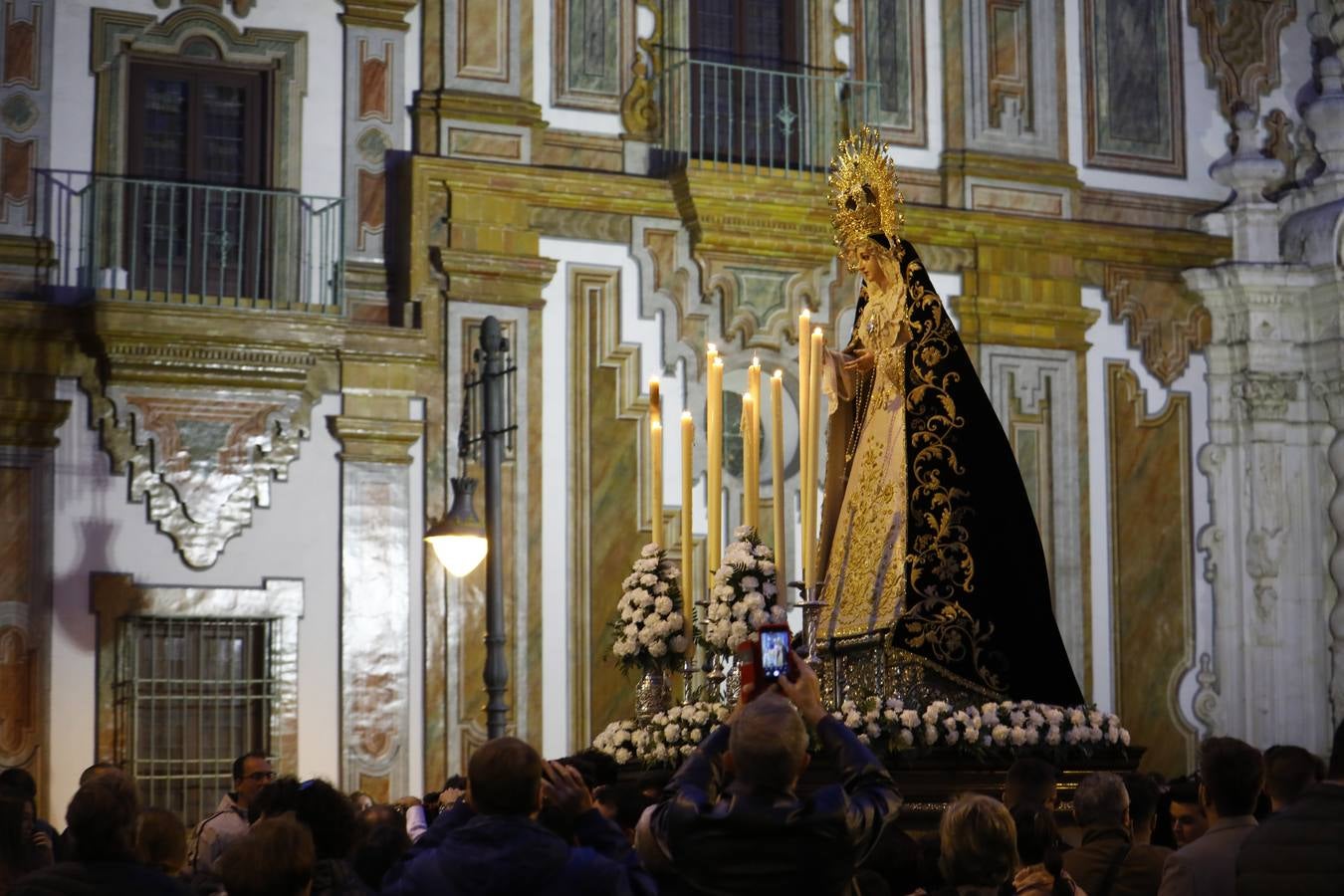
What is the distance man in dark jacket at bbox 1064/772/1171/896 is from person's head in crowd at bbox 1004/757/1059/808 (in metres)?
0.14

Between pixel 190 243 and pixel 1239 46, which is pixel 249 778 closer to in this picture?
pixel 190 243

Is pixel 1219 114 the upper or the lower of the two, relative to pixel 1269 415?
upper

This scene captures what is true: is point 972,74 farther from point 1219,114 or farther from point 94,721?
point 94,721

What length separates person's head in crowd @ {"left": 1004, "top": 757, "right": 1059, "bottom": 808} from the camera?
6152 mm

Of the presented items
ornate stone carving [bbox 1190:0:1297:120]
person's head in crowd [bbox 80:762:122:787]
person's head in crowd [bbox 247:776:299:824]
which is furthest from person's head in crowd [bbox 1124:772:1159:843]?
ornate stone carving [bbox 1190:0:1297:120]

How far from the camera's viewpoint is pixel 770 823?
430cm

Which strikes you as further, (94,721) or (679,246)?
(679,246)

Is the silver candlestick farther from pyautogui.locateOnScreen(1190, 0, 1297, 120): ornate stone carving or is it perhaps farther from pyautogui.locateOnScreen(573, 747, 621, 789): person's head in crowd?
pyautogui.locateOnScreen(1190, 0, 1297, 120): ornate stone carving

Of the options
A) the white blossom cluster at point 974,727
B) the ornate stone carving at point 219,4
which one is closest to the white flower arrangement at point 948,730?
the white blossom cluster at point 974,727

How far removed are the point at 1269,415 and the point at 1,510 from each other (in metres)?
8.97

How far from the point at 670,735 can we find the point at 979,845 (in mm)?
3484

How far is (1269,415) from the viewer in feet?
52.7

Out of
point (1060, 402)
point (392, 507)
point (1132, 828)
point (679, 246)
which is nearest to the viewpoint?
point (1132, 828)

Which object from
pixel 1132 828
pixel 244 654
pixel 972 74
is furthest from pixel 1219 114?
pixel 1132 828
